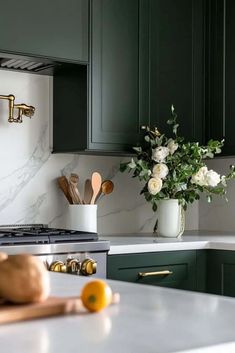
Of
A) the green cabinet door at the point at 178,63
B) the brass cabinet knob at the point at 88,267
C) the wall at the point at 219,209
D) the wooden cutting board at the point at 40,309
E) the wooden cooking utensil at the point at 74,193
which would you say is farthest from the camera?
the wall at the point at 219,209

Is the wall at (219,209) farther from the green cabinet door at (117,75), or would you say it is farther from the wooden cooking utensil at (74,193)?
the wooden cooking utensil at (74,193)

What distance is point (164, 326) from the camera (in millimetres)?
1042

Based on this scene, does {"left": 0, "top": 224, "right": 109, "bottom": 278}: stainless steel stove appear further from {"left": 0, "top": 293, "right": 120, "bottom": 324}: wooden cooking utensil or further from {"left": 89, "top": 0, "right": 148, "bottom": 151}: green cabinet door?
{"left": 0, "top": 293, "right": 120, "bottom": 324}: wooden cooking utensil

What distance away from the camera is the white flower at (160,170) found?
11.0 feet

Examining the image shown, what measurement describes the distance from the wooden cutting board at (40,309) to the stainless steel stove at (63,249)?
59.4 inches

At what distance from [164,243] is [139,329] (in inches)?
84.2

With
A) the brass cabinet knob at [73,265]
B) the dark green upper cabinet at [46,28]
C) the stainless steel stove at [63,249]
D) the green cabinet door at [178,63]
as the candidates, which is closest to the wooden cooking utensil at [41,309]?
the stainless steel stove at [63,249]

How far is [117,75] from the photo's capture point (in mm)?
3420

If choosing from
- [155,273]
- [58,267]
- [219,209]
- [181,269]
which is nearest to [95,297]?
[58,267]

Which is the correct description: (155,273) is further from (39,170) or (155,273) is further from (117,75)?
(117,75)

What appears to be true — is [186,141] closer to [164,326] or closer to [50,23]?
[50,23]

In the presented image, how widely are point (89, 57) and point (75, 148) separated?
0.45m

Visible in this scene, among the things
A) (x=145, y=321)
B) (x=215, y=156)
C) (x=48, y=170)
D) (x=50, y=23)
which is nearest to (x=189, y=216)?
(x=215, y=156)

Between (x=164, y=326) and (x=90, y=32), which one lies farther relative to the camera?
(x=90, y=32)
